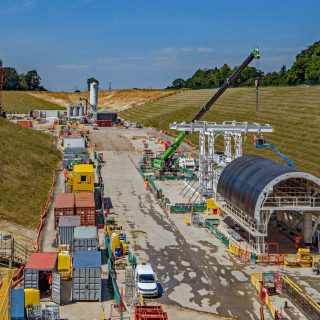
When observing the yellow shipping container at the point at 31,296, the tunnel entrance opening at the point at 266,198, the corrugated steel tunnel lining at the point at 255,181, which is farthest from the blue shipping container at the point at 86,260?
the corrugated steel tunnel lining at the point at 255,181

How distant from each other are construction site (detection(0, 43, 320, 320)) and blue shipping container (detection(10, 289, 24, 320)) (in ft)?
0.16

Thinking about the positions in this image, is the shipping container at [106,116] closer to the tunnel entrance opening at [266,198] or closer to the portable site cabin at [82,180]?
the portable site cabin at [82,180]

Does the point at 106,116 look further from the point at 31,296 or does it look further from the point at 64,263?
the point at 31,296

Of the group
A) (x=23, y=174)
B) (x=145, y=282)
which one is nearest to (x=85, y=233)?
(x=145, y=282)

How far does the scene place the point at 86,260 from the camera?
30359mm

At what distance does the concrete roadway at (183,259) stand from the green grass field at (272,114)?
2692cm

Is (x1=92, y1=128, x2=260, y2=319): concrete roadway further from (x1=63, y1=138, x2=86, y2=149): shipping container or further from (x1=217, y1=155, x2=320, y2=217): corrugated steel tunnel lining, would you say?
(x1=63, y1=138, x2=86, y2=149): shipping container

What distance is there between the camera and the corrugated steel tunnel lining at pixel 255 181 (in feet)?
120

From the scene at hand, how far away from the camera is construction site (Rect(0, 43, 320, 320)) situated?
28.5 meters

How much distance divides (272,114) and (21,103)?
10027cm

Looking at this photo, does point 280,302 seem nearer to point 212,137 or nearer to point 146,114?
point 212,137

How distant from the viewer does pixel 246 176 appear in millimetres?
40156

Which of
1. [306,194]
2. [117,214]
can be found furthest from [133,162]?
[306,194]

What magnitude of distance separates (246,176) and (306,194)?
4465 millimetres
